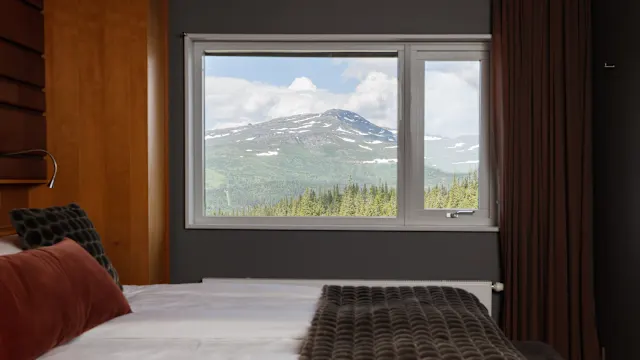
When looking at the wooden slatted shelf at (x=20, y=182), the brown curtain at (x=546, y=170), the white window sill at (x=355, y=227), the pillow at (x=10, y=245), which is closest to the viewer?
the pillow at (x=10, y=245)

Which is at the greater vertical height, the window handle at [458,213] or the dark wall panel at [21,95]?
the dark wall panel at [21,95]

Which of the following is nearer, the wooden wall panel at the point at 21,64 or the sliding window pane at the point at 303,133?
the wooden wall panel at the point at 21,64

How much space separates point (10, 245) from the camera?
6.69ft

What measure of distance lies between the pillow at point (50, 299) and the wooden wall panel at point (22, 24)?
1420 mm

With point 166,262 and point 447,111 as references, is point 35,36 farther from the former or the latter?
point 447,111

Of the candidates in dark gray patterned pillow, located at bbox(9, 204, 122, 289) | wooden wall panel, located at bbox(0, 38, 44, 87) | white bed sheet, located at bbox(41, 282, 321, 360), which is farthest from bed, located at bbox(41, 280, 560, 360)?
wooden wall panel, located at bbox(0, 38, 44, 87)

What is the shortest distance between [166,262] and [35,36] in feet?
4.77

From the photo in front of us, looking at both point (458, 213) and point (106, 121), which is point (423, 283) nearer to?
point (458, 213)

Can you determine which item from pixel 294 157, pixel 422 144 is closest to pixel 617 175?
pixel 422 144

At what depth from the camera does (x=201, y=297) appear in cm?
224

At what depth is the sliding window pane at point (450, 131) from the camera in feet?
11.6

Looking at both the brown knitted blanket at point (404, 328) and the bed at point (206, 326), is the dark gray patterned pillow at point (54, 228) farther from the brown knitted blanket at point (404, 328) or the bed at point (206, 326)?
the brown knitted blanket at point (404, 328)

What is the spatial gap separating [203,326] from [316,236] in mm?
1697

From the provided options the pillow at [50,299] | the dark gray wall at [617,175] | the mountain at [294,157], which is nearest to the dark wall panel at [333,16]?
the mountain at [294,157]
